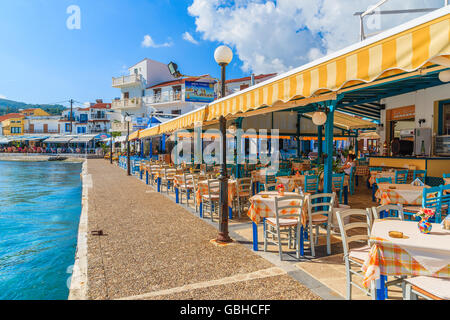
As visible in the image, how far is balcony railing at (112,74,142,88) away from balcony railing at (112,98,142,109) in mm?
2856

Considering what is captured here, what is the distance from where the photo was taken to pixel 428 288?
2299 mm

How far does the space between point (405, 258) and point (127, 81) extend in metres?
47.3

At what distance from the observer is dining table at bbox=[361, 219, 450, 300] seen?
233cm

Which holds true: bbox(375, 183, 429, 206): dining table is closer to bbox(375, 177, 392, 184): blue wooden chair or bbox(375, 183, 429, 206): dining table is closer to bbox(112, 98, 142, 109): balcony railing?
bbox(375, 177, 392, 184): blue wooden chair

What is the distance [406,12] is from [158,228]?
788cm

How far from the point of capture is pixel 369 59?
246 centimetres

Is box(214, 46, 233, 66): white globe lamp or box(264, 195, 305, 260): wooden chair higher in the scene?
box(214, 46, 233, 66): white globe lamp

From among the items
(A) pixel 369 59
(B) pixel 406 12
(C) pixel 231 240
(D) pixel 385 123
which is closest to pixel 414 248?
(A) pixel 369 59

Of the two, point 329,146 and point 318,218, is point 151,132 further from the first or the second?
point 318,218

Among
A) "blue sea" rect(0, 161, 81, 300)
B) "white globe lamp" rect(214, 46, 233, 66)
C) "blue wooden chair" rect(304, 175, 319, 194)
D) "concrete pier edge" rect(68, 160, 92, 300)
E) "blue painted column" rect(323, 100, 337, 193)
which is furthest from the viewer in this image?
"blue wooden chair" rect(304, 175, 319, 194)

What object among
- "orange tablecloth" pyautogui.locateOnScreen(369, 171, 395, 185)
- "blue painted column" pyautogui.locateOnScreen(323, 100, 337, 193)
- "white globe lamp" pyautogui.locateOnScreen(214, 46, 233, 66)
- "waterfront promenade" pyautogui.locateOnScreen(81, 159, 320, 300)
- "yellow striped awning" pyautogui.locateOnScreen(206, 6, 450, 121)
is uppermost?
"white globe lamp" pyautogui.locateOnScreen(214, 46, 233, 66)

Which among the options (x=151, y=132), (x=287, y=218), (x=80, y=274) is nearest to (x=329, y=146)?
(x=287, y=218)

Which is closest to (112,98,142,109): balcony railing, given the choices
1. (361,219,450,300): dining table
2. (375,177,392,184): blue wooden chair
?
(375,177,392,184): blue wooden chair
